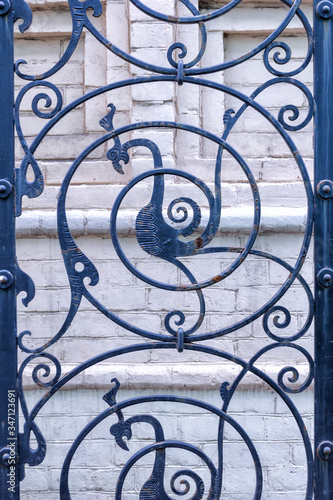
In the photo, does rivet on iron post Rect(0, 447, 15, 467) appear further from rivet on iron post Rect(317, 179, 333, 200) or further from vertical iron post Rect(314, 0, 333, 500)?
rivet on iron post Rect(317, 179, 333, 200)

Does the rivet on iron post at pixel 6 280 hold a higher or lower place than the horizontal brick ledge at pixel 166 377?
higher

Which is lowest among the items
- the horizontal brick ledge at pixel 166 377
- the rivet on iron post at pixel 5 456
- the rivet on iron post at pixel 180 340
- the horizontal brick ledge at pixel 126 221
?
the horizontal brick ledge at pixel 166 377

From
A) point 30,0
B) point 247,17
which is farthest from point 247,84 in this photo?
point 30,0

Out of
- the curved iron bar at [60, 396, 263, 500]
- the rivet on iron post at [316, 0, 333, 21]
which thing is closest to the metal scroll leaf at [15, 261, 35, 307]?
the curved iron bar at [60, 396, 263, 500]

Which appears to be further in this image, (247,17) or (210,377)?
(247,17)

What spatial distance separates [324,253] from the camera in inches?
56.1

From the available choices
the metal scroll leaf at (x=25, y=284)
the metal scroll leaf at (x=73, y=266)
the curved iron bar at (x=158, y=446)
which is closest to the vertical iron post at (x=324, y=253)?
the curved iron bar at (x=158, y=446)

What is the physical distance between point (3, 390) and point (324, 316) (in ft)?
2.49

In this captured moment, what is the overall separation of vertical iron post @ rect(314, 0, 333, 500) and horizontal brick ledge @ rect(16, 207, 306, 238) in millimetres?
930

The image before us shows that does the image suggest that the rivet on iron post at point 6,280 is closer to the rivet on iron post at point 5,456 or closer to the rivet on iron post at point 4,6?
the rivet on iron post at point 5,456

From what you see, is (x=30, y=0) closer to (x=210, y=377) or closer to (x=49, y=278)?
(x=49, y=278)

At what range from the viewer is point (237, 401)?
7.83 ft

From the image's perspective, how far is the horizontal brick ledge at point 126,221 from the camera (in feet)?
7.77

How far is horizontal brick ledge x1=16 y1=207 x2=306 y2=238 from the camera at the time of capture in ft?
7.77
